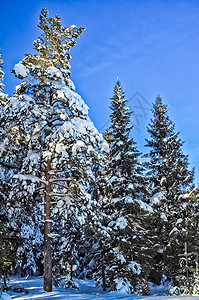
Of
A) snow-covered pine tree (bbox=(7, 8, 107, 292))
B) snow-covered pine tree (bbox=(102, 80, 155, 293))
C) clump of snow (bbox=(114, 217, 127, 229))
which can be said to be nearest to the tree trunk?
snow-covered pine tree (bbox=(7, 8, 107, 292))

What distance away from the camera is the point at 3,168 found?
1225 centimetres

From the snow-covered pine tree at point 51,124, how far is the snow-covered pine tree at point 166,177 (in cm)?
824

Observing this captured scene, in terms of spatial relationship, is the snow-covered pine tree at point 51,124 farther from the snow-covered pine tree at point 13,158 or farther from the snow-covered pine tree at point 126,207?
the snow-covered pine tree at point 126,207

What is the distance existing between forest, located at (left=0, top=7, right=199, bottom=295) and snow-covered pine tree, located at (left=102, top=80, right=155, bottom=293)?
7 centimetres

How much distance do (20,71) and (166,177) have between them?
1320cm

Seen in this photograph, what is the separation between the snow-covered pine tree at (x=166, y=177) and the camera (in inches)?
653

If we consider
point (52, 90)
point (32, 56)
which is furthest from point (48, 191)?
point (32, 56)

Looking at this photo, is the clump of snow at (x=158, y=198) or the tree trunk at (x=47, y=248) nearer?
the tree trunk at (x=47, y=248)

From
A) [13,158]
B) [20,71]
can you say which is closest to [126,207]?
[13,158]

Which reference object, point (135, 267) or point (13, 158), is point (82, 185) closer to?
point (13, 158)

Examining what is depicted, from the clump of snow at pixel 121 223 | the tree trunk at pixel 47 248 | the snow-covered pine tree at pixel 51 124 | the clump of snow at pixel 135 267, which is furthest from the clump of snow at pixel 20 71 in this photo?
the clump of snow at pixel 135 267

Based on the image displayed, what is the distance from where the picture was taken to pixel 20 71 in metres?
11.0

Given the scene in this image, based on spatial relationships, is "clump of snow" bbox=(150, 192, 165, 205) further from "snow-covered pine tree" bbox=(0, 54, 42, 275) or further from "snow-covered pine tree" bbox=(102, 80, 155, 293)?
"snow-covered pine tree" bbox=(0, 54, 42, 275)

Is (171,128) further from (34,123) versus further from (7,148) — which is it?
(7,148)
